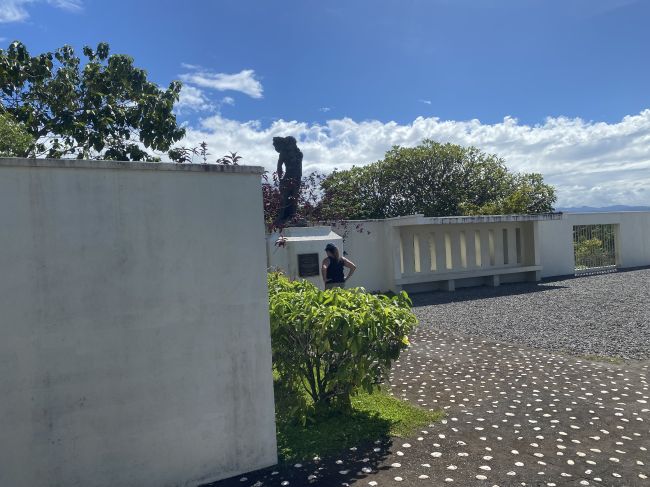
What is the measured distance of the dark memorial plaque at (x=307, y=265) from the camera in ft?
35.6

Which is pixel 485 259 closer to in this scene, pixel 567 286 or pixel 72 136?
pixel 567 286

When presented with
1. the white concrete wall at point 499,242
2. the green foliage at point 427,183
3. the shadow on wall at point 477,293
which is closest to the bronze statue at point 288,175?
the white concrete wall at point 499,242

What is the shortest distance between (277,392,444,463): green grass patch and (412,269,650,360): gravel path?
12.4ft

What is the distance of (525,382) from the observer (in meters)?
6.22

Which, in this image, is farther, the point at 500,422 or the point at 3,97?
the point at 3,97

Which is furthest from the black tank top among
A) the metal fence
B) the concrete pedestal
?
the metal fence

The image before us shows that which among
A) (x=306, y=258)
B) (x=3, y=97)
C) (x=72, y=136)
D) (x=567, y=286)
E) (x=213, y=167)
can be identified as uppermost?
(x=3, y=97)

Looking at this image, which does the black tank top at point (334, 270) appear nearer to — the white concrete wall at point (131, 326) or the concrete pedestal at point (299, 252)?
the concrete pedestal at point (299, 252)

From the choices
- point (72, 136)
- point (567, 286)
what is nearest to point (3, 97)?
point (72, 136)

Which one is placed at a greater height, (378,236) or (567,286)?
(378,236)

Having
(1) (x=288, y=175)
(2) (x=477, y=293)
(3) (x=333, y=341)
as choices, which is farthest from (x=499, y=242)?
(3) (x=333, y=341)

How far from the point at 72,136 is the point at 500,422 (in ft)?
29.9

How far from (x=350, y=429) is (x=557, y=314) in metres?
7.80

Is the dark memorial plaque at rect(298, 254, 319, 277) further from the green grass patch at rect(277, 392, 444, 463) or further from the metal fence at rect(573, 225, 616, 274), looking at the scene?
the metal fence at rect(573, 225, 616, 274)
